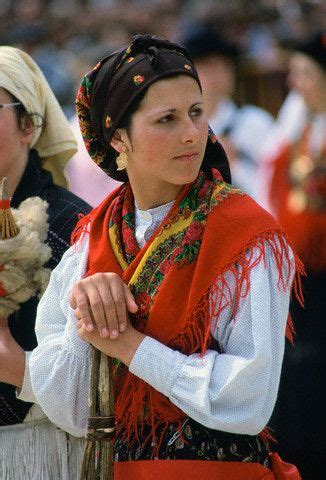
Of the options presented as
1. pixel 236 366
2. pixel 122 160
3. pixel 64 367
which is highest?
pixel 122 160

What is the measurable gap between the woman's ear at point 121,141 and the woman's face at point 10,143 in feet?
2.30

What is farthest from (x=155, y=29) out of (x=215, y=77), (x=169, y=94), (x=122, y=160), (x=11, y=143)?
(x=169, y=94)

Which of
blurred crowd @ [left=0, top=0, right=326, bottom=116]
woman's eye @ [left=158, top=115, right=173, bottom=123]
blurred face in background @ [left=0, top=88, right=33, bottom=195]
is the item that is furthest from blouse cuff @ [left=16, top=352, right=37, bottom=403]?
blurred crowd @ [left=0, top=0, right=326, bottom=116]

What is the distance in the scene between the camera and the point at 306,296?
6.28m

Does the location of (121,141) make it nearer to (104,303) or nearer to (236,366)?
(104,303)

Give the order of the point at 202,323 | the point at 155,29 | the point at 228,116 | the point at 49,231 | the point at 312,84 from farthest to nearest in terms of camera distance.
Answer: the point at 155,29, the point at 228,116, the point at 312,84, the point at 49,231, the point at 202,323

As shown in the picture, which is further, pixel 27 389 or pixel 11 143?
pixel 11 143

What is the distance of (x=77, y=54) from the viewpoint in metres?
11.0

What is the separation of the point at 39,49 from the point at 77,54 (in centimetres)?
74

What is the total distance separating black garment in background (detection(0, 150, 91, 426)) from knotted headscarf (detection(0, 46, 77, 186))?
0.22 ft

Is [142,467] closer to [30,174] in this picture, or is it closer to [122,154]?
[122,154]

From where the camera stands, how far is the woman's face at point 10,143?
12.7 ft

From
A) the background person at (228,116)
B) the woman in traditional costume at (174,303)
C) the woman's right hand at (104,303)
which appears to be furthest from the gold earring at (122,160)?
the background person at (228,116)

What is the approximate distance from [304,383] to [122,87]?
3.40 m
